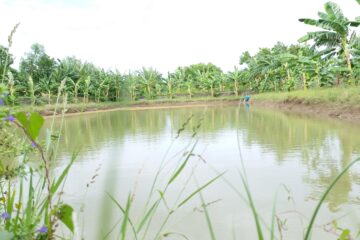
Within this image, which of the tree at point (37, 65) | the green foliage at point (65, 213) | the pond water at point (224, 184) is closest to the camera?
the green foliage at point (65, 213)

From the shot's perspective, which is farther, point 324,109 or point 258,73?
point 258,73

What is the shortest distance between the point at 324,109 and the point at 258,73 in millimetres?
14551

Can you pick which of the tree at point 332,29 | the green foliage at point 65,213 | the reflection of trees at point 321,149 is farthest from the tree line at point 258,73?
the green foliage at point 65,213

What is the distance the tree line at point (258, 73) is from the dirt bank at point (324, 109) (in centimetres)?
131

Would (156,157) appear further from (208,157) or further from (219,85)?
(219,85)

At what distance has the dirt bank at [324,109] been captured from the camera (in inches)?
401

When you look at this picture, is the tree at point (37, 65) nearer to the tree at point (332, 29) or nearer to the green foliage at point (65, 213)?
the tree at point (332, 29)

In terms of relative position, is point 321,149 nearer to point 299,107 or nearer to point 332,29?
point 332,29

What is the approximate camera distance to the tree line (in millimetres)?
12047

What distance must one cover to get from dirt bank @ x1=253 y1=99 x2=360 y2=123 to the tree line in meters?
1.31

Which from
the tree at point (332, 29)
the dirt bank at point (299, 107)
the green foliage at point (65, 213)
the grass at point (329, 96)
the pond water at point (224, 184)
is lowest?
the pond water at point (224, 184)

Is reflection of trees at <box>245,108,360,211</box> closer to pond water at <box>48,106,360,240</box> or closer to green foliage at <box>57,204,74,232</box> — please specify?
pond water at <box>48,106,360,240</box>

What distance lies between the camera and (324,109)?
1248 centimetres

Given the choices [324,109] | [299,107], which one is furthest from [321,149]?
[299,107]
